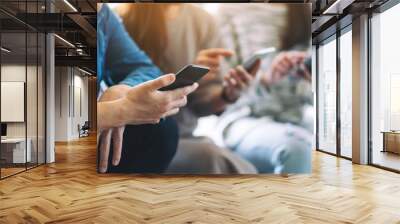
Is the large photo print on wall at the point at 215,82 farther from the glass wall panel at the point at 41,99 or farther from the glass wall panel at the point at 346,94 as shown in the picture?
the glass wall panel at the point at 346,94

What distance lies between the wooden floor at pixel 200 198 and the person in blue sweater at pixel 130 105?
38 cm

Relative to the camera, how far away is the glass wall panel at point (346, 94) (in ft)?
31.0

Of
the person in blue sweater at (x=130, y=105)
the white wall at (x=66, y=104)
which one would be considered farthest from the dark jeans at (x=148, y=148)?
the white wall at (x=66, y=104)

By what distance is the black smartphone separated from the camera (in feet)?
22.0

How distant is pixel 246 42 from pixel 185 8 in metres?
1.21

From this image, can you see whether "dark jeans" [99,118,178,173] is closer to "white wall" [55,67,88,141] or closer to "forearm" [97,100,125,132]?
"forearm" [97,100,125,132]

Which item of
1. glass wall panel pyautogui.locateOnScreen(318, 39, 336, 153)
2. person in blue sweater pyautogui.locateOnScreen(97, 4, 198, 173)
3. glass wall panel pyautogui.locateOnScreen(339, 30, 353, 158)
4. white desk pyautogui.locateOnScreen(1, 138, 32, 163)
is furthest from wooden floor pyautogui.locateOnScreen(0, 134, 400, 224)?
glass wall panel pyautogui.locateOnScreen(318, 39, 336, 153)

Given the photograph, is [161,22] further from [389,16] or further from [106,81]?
[389,16]

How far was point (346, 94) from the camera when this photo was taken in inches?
385

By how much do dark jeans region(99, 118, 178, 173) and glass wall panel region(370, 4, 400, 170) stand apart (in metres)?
4.33

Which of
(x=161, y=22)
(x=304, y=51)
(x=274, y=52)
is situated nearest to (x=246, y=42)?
(x=274, y=52)

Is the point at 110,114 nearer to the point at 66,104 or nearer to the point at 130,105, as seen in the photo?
the point at 130,105

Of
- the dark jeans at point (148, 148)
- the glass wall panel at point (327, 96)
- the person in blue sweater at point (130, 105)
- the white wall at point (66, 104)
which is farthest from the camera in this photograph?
the white wall at point (66, 104)

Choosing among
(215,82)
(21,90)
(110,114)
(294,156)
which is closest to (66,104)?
(21,90)
